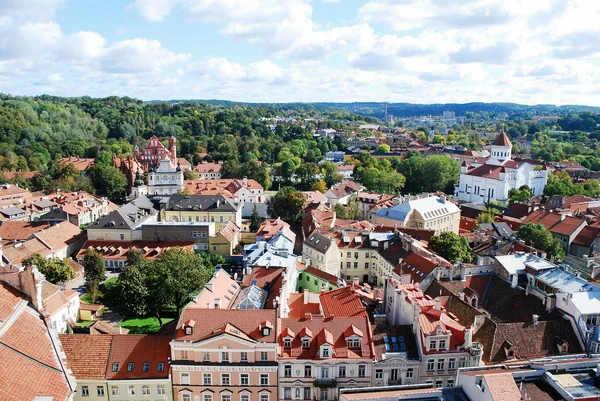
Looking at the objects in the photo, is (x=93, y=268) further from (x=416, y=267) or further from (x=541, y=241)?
(x=541, y=241)

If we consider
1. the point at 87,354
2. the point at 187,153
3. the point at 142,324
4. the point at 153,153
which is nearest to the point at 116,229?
the point at 142,324

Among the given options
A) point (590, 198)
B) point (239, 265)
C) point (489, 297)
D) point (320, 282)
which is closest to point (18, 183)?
point (239, 265)

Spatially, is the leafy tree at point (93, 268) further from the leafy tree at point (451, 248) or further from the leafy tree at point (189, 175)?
the leafy tree at point (189, 175)

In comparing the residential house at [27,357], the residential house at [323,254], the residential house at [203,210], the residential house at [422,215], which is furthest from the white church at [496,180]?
the residential house at [27,357]

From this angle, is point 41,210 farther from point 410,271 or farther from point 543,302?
point 543,302

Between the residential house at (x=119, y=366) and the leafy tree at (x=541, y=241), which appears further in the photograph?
the leafy tree at (x=541, y=241)

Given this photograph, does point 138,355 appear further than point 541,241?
No
